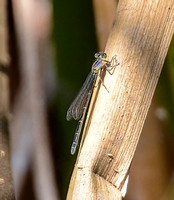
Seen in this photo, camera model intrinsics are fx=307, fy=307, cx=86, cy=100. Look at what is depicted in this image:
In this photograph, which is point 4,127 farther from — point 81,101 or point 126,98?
point 126,98

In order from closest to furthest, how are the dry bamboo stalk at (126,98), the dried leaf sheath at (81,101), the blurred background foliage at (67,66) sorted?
the dry bamboo stalk at (126,98)
the dried leaf sheath at (81,101)
the blurred background foliage at (67,66)

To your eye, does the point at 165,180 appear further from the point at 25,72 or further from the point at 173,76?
the point at 25,72

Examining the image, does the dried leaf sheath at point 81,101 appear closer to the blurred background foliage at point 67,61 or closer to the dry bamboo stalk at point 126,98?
the blurred background foliage at point 67,61

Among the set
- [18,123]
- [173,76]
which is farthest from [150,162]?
[18,123]

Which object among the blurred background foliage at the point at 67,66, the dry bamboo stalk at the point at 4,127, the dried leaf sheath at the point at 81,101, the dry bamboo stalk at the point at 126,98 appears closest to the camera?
the dry bamboo stalk at the point at 126,98

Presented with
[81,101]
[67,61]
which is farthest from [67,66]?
[81,101]

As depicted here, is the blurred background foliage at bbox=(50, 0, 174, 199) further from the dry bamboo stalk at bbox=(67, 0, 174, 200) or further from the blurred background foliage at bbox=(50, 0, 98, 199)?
the dry bamboo stalk at bbox=(67, 0, 174, 200)

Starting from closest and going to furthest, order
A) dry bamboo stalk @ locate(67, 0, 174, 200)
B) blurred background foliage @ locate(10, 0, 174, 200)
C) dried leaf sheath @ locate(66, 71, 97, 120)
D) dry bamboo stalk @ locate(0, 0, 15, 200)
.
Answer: dry bamboo stalk @ locate(67, 0, 174, 200)
dry bamboo stalk @ locate(0, 0, 15, 200)
dried leaf sheath @ locate(66, 71, 97, 120)
blurred background foliage @ locate(10, 0, 174, 200)

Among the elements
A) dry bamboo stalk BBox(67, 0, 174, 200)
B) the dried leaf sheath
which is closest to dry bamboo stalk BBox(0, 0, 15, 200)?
dry bamboo stalk BBox(67, 0, 174, 200)

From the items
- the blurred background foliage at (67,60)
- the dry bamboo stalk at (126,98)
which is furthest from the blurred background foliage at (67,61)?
the dry bamboo stalk at (126,98)
